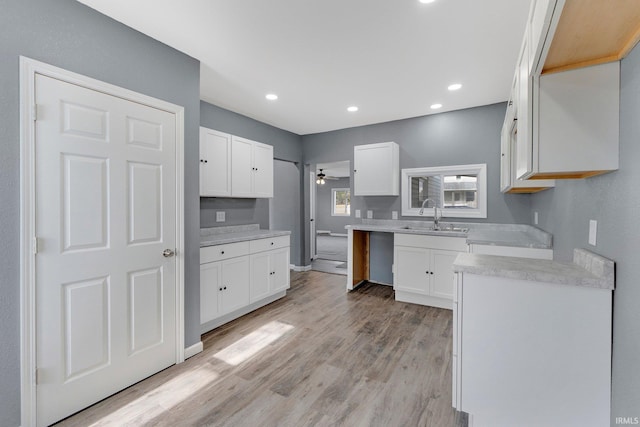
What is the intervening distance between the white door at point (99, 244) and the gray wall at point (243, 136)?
1.35 meters

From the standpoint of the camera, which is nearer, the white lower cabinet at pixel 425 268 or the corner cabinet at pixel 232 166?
the corner cabinet at pixel 232 166

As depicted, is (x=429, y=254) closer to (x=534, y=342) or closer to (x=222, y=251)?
(x=534, y=342)

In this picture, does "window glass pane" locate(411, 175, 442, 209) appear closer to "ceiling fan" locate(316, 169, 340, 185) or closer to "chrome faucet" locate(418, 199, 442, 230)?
"chrome faucet" locate(418, 199, 442, 230)

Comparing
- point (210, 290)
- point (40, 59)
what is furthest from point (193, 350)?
point (40, 59)

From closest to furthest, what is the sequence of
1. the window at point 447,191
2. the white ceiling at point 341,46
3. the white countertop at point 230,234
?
the white ceiling at point 341,46 < the white countertop at point 230,234 < the window at point 447,191

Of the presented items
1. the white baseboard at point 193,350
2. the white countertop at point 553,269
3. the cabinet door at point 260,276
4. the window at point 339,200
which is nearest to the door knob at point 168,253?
the white baseboard at point 193,350

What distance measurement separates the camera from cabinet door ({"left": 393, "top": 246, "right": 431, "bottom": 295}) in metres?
3.48

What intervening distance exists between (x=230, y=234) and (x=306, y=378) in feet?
6.80

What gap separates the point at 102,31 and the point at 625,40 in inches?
108

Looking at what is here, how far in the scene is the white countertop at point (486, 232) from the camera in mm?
2459

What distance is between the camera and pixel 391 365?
2215 mm

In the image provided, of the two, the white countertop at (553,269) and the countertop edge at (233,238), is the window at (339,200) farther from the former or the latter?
the white countertop at (553,269)

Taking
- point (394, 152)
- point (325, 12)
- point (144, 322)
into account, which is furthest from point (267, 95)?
point (144, 322)

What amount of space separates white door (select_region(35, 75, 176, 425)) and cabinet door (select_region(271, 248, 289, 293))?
1.50 m
